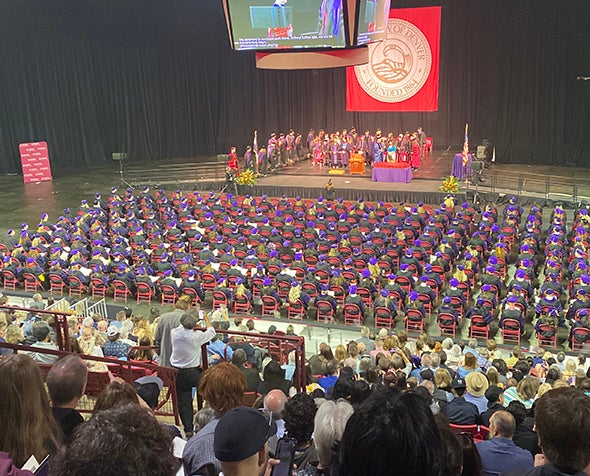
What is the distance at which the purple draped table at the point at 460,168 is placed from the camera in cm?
2208

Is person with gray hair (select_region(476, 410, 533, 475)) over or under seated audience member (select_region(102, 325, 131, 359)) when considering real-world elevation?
over

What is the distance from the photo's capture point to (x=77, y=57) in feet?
92.2

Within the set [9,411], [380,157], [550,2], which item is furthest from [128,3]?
[9,411]

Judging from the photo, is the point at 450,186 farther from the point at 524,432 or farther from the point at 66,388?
the point at 66,388

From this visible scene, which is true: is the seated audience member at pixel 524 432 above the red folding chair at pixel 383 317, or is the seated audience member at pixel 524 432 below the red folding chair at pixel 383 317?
above

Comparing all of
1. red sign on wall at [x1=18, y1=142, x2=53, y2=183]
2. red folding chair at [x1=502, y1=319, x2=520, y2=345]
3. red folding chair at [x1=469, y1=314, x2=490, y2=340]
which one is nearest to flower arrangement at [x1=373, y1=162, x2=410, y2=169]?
red folding chair at [x1=469, y1=314, x2=490, y2=340]

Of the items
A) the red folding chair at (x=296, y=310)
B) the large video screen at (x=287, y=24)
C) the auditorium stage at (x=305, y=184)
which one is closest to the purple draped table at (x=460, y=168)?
the auditorium stage at (x=305, y=184)

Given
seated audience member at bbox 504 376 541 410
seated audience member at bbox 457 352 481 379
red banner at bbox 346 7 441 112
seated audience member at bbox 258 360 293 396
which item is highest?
red banner at bbox 346 7 441 112

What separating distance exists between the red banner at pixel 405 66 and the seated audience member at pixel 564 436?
24.9 meters

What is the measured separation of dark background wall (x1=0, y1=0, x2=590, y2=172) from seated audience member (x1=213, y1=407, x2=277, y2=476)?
25511mm

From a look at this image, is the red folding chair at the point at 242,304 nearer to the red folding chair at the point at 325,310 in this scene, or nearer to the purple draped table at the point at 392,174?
the red folding chair at the point at 325,310

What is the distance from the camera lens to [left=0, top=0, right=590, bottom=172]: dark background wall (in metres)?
25.3

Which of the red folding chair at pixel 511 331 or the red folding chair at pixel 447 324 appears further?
the red folding chair at pixel 447 324

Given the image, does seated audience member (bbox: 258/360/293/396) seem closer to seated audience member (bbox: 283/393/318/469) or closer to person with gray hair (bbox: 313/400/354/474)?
seated audience member (bbox: 283/393/318/469)
